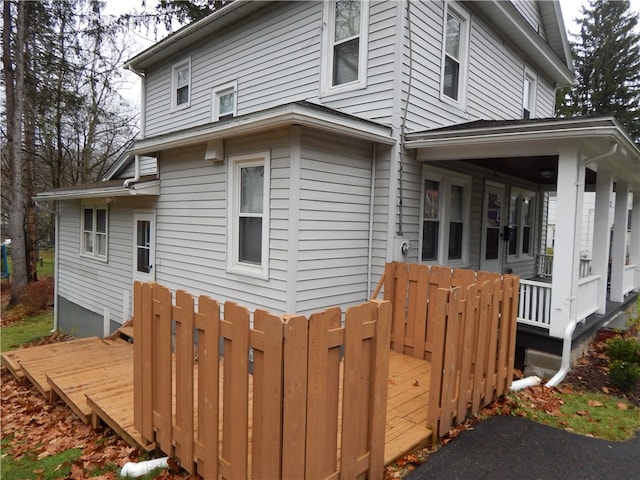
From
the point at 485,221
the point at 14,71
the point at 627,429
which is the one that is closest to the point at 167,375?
the point at 627,429

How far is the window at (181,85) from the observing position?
10.1 m

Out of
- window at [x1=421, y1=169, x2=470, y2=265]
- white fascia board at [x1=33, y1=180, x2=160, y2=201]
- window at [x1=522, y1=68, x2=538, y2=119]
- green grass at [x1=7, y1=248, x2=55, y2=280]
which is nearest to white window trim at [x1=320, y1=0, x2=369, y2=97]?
window at [x1=421, y1=169, x2=470, y2=265]

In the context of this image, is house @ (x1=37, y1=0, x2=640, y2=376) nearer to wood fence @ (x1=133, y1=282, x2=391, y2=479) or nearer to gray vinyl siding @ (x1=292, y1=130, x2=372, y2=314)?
gray vinyl siding @ (x1=292, y1=130, x2=372, y2=314)

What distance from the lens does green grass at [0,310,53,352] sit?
1051cm

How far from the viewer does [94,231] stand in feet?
35.3

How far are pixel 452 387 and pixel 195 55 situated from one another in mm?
9567

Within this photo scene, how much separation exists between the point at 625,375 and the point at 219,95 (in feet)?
29.4

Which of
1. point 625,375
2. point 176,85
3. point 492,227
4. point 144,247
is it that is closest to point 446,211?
point 492,227

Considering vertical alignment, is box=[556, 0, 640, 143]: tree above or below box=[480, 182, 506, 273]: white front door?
above

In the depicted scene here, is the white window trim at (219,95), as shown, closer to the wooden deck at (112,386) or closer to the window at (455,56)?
the window at (455,56)

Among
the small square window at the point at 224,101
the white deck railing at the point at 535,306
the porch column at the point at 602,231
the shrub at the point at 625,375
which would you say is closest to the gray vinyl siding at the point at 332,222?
the white deck railing at the point at 535,306

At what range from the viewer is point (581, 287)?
5.71 meters

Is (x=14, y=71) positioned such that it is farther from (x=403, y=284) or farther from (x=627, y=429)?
(x=627, y=429)

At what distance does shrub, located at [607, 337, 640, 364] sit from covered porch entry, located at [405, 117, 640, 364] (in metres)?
0.43
